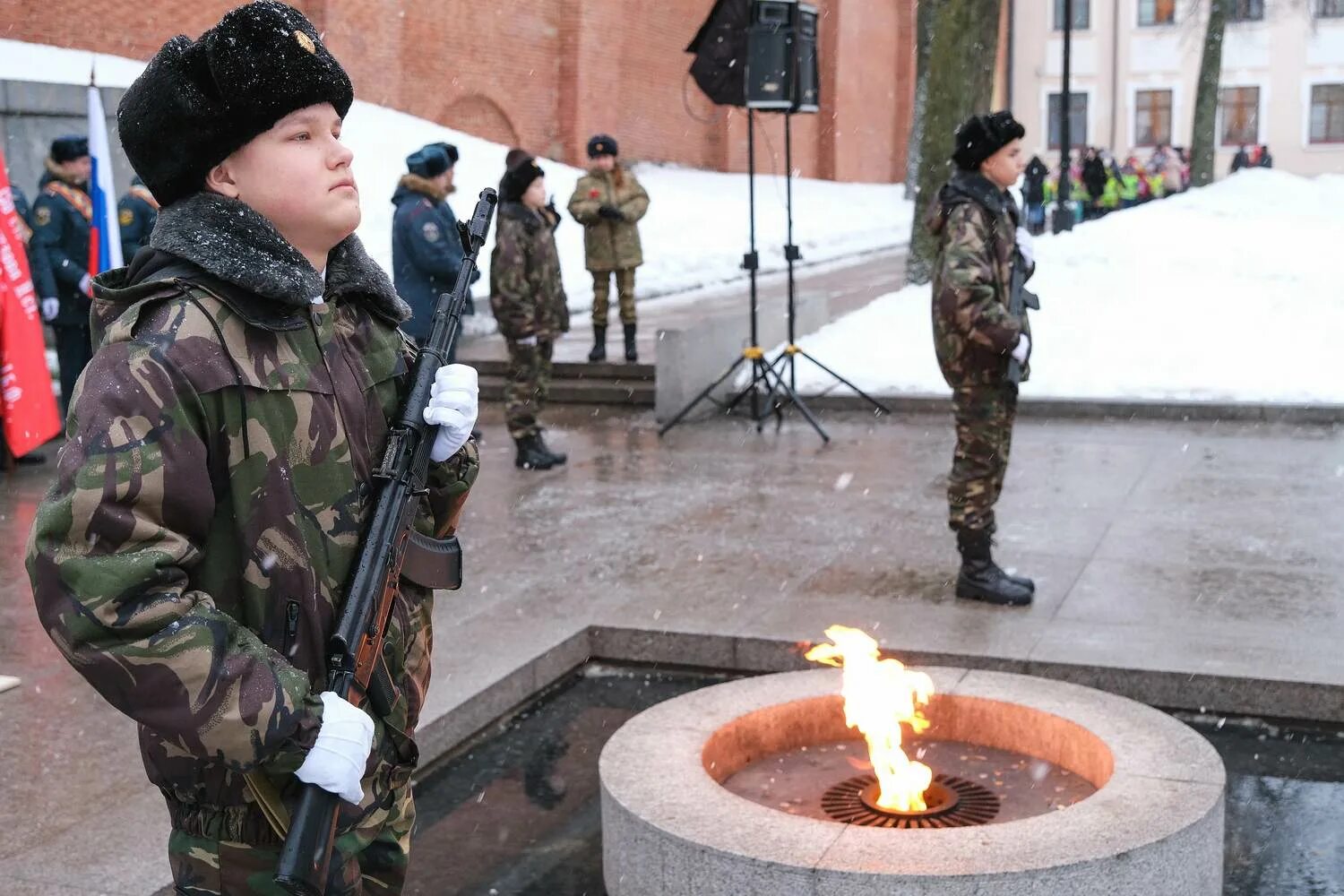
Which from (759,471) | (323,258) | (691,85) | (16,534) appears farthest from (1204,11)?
(323,258)

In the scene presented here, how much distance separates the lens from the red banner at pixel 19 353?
10.0m

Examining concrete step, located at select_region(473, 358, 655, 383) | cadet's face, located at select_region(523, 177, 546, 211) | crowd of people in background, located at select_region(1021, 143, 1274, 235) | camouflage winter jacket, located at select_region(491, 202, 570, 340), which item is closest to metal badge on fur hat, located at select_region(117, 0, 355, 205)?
camouflage winter jacket, located at select_region(491, 202, 570, 340)

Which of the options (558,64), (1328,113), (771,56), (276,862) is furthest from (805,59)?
(1328,113)

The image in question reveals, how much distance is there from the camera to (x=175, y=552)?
2.13 metres

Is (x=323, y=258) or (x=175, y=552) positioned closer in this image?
(x=175, y=552)

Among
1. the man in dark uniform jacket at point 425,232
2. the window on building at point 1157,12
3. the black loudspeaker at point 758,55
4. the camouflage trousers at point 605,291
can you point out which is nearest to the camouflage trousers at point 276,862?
the man in dark uniform jacket at point 425,232

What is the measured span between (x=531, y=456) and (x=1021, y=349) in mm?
4712

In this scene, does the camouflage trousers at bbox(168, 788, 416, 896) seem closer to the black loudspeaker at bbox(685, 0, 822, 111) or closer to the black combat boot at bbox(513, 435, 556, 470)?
the black combat boot at bbox(513, 435, 556, 470)

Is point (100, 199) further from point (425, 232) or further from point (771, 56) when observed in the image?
point (771, 56)

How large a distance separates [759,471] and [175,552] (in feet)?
26.8

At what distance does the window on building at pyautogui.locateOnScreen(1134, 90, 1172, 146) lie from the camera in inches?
1978

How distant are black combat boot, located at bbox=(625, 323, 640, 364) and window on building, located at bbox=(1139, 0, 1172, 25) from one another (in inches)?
1611

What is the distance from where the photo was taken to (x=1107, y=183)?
109ft

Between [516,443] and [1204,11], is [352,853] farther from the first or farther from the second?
[1204,11]
